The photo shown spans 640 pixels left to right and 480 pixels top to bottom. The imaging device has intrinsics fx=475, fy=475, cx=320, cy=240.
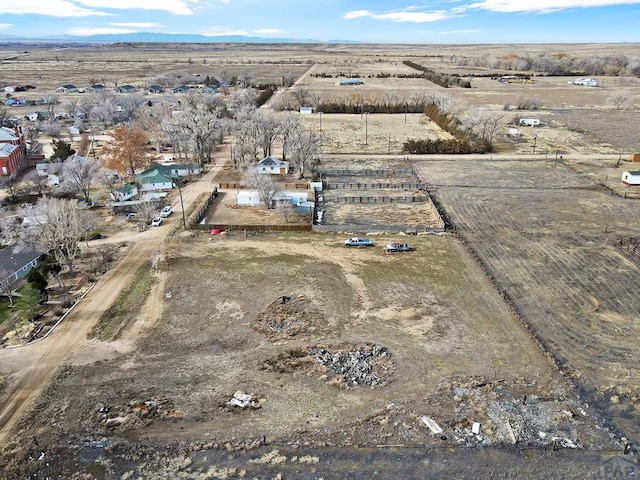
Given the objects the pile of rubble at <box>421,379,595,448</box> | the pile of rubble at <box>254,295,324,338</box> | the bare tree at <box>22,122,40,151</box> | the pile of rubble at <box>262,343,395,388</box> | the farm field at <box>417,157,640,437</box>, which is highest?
the bare tree at <box>22,122,40,151</box>

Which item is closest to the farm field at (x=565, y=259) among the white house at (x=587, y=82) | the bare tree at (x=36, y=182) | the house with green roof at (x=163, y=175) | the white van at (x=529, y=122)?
the white van at (x=529, y=122)

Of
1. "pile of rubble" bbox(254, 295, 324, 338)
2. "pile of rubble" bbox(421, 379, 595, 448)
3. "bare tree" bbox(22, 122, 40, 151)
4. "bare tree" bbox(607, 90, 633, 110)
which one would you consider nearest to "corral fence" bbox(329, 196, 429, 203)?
"pile of rubble" bbox(254, 295, 324, 338)

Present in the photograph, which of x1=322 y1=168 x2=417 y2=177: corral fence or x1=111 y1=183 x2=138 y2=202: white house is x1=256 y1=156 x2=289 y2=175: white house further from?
x1=111 y1=183 x2=138 y2=202: white house

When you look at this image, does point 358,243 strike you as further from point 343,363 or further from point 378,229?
point 343,363

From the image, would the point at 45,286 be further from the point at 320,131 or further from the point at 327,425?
the point at 320,131

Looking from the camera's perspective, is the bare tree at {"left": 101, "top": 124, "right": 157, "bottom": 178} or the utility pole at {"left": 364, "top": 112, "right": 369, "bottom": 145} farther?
the utility pole at {"left": 364, "top": 112, "right": 369, "bottom": 145}

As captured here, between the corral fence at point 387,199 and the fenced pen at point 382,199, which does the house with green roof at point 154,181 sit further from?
the corral fence at point 387,199

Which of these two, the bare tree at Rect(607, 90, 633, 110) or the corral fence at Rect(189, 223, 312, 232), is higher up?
the bare tree at Rect(607, 90, 633, 110)

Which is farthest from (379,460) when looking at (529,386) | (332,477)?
(529,386)
